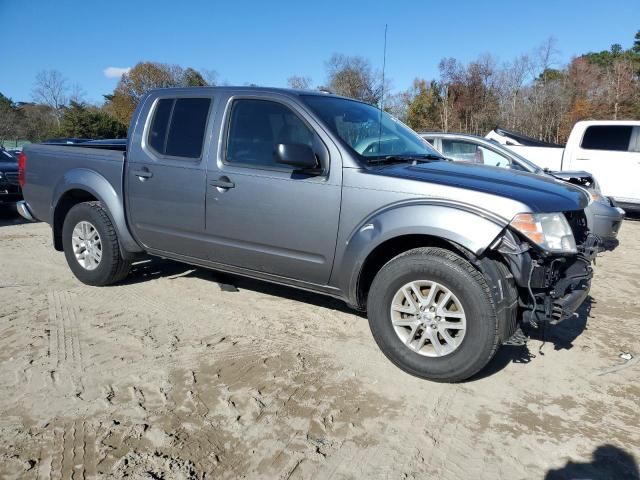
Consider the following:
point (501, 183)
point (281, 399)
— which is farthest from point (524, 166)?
point (281, 399)

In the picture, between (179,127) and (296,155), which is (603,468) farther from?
(179,127)

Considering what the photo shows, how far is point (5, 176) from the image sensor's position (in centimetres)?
1026

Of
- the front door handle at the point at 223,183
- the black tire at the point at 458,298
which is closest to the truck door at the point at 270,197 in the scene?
the front door handle at the point at 223,183

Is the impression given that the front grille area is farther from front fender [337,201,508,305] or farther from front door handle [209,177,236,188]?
front door handle [209,177,236,188]

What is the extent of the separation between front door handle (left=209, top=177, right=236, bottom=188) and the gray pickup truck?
0.01m

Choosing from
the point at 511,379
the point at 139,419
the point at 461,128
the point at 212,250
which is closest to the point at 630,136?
the point at 511,379

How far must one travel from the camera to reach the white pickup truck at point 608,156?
33.0 feet

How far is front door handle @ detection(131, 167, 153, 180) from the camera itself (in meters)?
4.51

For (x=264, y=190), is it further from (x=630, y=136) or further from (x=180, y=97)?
(x=630, y=136)

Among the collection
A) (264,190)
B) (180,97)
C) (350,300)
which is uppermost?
(180,97)

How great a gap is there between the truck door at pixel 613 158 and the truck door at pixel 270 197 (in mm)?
8540

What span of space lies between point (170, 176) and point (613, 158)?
9.37m

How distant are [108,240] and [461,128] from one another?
36760 mm

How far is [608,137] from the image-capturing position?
1034 centimetres
